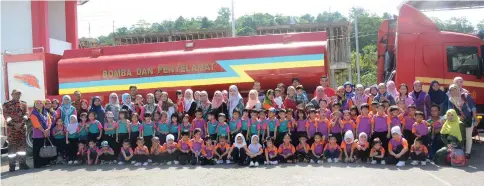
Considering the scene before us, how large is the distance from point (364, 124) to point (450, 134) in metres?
1.46

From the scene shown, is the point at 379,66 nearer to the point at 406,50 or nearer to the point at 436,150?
the point at 406,50

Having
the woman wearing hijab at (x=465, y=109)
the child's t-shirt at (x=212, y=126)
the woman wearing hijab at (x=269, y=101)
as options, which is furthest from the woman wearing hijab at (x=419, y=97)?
the child's t-shirt at (x=212, y=126)

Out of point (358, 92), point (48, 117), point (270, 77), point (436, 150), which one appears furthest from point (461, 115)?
point (48, 117)

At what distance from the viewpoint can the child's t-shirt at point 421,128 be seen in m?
8.30

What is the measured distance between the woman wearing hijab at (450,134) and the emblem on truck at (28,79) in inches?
347

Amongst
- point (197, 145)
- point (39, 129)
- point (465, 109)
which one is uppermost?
point (465, 109)

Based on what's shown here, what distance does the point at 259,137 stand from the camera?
29.3 feet

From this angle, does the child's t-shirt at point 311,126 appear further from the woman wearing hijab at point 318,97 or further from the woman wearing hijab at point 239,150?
the woman wearing hijab at point 239,150

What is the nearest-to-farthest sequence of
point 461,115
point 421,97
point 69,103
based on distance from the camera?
point 461,115 < point 421,97 < point 69,103

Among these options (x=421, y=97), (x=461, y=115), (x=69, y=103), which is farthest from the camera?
(x=69, y=103)

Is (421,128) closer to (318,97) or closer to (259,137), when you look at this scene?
(318,97)

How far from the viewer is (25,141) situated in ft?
30.0

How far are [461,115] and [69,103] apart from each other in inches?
301

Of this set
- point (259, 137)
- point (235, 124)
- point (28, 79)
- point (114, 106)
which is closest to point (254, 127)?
point (259, 137)
